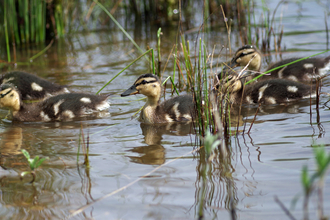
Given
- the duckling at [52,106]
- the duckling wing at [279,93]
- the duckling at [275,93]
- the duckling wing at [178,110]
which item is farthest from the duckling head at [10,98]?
the duckling wing at [279,93]

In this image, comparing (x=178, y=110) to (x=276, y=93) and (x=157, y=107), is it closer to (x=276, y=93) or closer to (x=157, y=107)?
(x=157, y=107)

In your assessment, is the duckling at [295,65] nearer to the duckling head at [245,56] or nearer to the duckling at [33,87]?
the duckling head at [245,56]

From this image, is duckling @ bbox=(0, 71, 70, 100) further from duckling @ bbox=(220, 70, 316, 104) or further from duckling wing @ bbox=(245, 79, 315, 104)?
duckling wing @ bbox=(245, 79, 315, 104)

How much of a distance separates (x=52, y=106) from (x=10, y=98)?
487mm

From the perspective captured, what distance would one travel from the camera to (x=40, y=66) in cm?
748

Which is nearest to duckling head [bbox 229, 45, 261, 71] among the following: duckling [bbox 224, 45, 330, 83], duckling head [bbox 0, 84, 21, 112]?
duckling [bbox 224, 45, 330, 83]

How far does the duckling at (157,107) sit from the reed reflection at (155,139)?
81mm

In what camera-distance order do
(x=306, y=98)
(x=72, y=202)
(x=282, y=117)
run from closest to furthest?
(x=72, y=202) < (x=282, y=117) < (x=306, y=98)

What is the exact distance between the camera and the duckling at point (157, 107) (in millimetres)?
4648

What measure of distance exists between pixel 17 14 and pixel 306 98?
17.9 ft

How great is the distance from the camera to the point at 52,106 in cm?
501

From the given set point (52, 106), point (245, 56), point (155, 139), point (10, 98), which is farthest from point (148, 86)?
point (245, 56)

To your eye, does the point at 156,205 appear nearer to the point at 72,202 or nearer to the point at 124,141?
the point at 72,202

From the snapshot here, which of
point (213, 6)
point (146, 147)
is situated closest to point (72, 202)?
point (146, 147)
